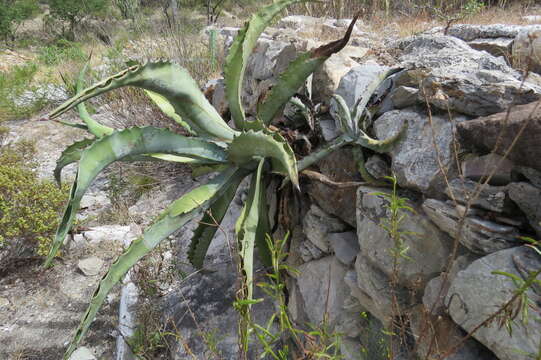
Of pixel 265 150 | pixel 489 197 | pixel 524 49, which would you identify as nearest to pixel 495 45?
Answer: pixel 524 49

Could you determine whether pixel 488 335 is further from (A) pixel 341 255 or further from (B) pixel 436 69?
(B) pixel 436 69

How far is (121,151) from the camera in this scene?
1.39 meters

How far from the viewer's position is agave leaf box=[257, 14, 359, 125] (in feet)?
4.75

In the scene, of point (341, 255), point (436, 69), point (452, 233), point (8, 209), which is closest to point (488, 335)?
point (452, 233)

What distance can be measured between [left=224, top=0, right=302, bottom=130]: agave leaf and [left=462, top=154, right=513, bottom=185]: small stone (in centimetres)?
97

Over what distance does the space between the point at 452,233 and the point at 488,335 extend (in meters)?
0.28

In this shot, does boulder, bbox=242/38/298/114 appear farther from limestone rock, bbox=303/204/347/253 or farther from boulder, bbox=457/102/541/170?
boulder, bbox=457/102/541/170

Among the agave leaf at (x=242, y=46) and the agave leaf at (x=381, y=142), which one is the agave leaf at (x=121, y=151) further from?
the agave leaf at (x=381, y=142)

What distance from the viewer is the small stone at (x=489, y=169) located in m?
1.02

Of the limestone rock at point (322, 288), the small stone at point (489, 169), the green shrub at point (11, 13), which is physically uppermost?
the green shrub at point (11, 13)

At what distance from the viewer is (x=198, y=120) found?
5.58 feet

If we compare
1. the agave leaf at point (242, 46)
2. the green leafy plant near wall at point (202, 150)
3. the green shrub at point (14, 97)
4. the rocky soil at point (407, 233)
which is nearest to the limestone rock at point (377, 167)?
the rocky soil at point (407, 233)

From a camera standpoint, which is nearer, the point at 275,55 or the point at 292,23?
the point at 275,55

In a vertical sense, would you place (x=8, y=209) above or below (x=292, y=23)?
below
